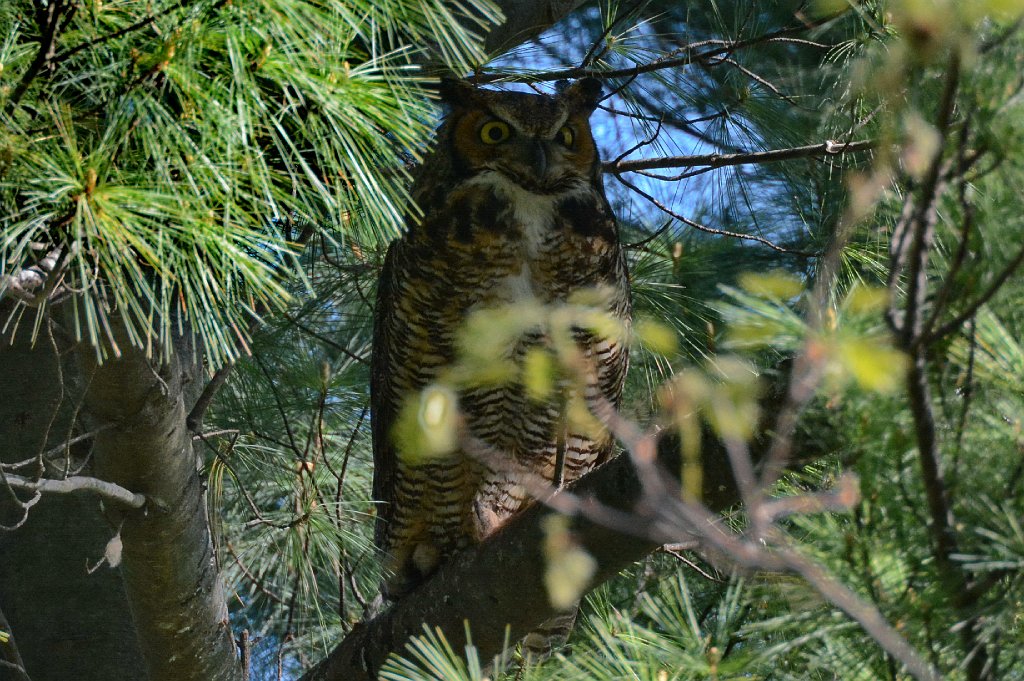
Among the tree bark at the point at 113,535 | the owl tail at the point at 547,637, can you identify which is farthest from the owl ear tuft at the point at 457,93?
the owl tail at the point at 547,637

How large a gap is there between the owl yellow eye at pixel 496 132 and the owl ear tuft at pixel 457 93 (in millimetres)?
78

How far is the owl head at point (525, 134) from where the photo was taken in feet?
7.47

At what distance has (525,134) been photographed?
2.30 m

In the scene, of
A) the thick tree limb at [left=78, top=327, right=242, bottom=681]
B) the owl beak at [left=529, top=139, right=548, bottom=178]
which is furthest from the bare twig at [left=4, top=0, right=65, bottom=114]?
the owl beak at [left=529, top=139, right=548, bottom=178]

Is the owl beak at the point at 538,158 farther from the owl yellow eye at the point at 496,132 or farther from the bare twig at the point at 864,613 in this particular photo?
the bare twig at the point at 864,613

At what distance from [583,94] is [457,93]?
0.28 m

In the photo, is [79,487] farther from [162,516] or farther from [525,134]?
[525,134]

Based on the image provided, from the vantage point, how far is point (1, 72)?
3.63 feet

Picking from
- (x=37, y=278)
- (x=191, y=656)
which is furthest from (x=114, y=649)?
(x=37, y=278)

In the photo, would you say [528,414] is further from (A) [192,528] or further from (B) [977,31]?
(B) [977,31]

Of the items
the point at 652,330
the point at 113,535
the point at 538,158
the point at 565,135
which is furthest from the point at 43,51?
the point at 565,135

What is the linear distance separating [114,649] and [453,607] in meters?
0.97

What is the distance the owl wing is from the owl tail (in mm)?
413

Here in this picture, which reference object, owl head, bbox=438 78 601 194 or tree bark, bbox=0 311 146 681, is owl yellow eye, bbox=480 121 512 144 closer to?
owl head, bbox=438 78 601 194
